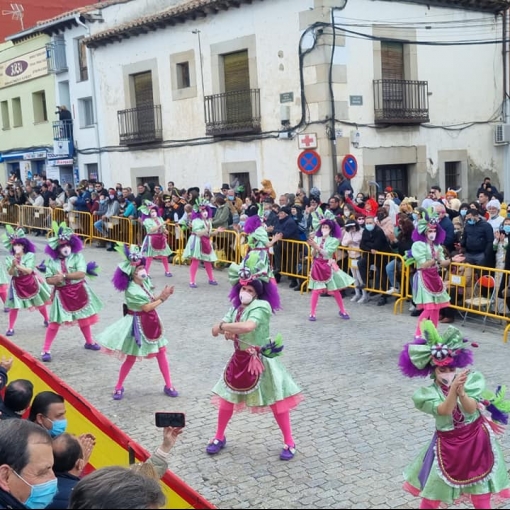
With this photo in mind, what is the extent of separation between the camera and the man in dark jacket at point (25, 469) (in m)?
3.46

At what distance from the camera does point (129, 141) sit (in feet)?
77.7

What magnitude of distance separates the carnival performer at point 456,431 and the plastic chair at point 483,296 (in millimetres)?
5866

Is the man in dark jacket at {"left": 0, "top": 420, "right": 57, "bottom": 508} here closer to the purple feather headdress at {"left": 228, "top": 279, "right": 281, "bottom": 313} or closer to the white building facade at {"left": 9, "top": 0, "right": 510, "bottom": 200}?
the purple feather headdress at {"left": 228, "top": 279, "right": 281, "bottom": 313}

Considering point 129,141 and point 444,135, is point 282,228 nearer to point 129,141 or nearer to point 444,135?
point 444,135

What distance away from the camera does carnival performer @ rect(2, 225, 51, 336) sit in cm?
1088

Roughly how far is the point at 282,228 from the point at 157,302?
6.97 metres

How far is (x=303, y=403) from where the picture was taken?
311 inches

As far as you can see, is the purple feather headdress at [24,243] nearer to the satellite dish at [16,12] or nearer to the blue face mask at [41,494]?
the blue face mask at [41,494]

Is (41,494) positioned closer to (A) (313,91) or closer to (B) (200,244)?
(B) (200,244)

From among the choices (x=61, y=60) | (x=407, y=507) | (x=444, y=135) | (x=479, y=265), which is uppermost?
(x=61, y=60)

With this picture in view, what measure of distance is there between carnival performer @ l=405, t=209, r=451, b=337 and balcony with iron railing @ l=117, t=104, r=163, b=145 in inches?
556

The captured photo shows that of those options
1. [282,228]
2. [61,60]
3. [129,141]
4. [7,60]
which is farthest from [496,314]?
[7,60]

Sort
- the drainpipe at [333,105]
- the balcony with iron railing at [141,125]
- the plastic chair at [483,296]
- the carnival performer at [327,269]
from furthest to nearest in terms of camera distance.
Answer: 1. the balcony with iron railing at [141,125]
2. the drainpipe at [333,105]
3. the carnival performer at [327,269]
4. the plastic chair at [483,296]

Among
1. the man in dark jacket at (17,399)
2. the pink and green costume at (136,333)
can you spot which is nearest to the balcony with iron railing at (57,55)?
the pink and green costume at (136,333)
